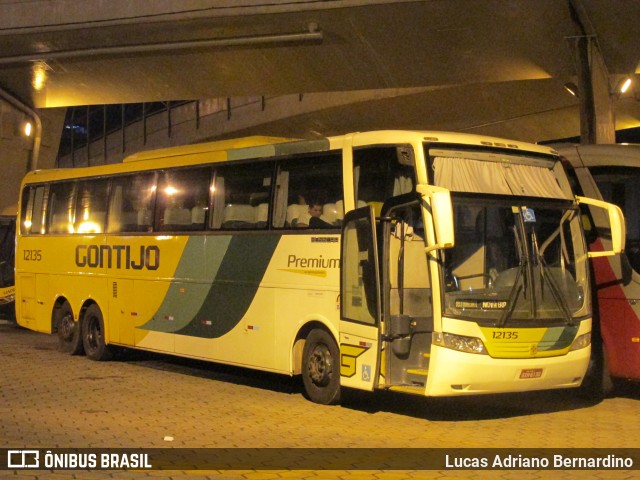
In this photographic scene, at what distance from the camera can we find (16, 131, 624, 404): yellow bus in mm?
10336

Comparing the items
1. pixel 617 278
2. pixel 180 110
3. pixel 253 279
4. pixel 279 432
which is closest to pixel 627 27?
pixel 617 278

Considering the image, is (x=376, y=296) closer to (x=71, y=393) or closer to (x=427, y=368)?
(x=427, y=368)

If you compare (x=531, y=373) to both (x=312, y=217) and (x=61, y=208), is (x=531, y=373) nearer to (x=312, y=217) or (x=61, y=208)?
(x=312, y=217)

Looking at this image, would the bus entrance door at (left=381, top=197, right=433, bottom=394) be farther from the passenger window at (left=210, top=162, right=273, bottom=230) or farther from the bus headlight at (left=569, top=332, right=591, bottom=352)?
the passenger window at (left=210, top=162, right=273, bottom=230)

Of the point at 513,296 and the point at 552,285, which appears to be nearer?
the point at 513,296

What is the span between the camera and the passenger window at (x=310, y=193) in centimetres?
1174

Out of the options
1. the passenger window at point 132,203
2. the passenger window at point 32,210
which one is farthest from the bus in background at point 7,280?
the passenger window at point 132,203

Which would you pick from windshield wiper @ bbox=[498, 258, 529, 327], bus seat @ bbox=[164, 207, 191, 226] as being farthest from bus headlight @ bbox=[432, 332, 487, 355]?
bus seat @ bbox=[164, 207, 191, 226]

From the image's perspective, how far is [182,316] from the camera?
1441 cm

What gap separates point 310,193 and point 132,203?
4680mm

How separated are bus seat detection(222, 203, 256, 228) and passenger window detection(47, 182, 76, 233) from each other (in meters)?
5.03

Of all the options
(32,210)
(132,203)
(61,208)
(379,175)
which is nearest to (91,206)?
(61,208)

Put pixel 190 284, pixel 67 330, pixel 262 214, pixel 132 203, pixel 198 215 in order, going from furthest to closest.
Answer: pixel 67 330 → pixel 132 203 → pixel 190 284 → pixel 198 215 → pixel 262 214

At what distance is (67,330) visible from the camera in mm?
17641
